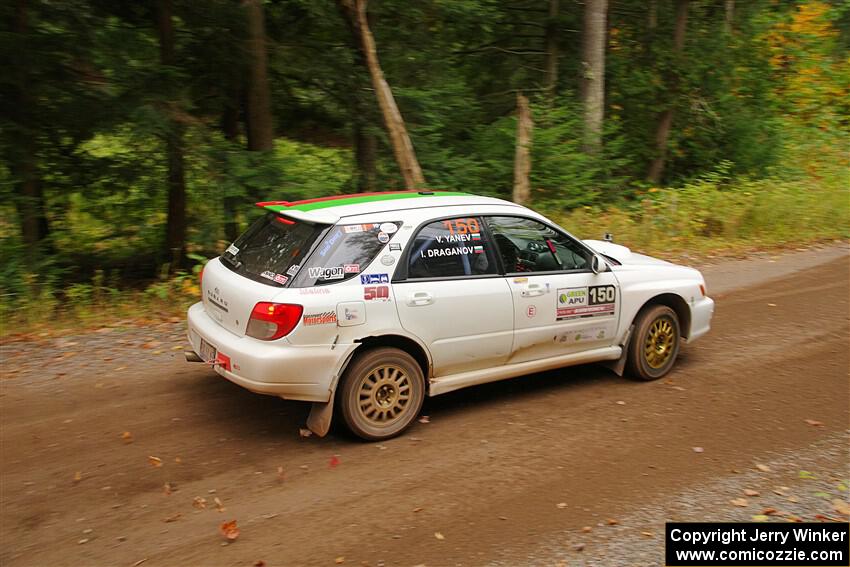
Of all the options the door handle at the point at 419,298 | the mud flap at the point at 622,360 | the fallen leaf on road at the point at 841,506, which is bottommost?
the fallen leaf on road at the point at 841,506

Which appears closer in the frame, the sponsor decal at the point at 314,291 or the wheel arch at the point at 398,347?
the sponsor decal at the point at 314,291

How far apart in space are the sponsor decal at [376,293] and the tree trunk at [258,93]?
6.59 meters

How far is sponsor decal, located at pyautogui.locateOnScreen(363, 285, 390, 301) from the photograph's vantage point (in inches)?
212

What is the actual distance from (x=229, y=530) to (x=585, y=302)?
11.6 feet

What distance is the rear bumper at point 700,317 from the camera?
7.24 metres

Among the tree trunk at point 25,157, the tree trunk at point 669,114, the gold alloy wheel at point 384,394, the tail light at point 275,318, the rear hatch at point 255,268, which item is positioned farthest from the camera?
the tree trunk at point 669,114

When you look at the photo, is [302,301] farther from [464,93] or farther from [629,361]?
[464,93]

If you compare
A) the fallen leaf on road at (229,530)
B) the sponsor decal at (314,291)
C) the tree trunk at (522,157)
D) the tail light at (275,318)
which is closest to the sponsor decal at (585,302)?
the sponsor decal at (314,291)

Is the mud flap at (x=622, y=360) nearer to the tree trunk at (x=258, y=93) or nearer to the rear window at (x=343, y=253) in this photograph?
the rear window at (x=343, y=253)

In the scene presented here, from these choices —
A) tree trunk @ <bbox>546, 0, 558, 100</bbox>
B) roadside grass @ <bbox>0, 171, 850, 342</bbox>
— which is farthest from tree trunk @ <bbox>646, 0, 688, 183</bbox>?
tree trunk @ <bbox>546, 0, 558, 100</bbox>

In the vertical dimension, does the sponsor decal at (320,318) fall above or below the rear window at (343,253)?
below

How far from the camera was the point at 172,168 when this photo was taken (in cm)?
1116

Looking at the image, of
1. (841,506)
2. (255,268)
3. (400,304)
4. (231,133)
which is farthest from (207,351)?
(231,133)

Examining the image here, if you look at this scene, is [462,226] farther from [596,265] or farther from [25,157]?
[25,157]
